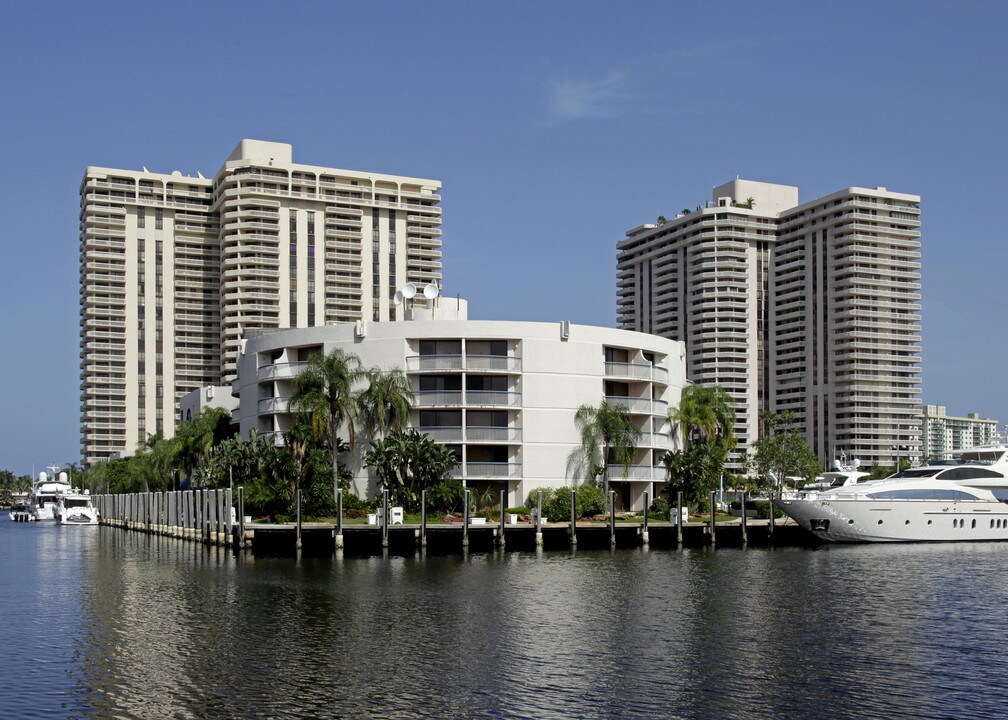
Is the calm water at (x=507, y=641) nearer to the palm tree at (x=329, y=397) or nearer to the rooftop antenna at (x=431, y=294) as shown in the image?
the palm tree at (x=329, y=397)

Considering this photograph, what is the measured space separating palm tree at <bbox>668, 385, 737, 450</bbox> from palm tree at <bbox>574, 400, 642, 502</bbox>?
944cm

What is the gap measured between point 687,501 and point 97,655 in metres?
67.8

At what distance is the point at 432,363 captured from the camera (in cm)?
9988

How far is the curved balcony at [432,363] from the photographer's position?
9969 cm

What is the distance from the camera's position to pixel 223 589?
58.7m

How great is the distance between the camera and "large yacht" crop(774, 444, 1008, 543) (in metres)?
89.8

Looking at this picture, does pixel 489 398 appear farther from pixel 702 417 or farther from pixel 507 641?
pixel 507 641

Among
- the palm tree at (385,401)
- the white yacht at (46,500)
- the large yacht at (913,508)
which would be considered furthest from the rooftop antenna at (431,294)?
the white yacht at (46,500)

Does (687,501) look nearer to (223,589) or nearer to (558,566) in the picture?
(558,566)

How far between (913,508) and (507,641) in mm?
56703

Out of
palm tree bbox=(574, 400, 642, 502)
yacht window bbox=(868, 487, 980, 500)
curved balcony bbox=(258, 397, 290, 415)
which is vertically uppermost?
curved balcony bbox=(258, 397, 290, 415)

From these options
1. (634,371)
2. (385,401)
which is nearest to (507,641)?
(385,401)

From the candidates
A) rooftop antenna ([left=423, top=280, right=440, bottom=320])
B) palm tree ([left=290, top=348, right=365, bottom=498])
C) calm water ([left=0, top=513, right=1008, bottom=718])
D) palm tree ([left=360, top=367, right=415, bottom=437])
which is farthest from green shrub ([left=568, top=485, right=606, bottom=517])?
calm water ([left=0, top=513, right=1008, bottom=718])

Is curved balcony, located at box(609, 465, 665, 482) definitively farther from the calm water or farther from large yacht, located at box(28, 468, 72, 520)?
large yacht, located at box(28, 468, 72, 520)
